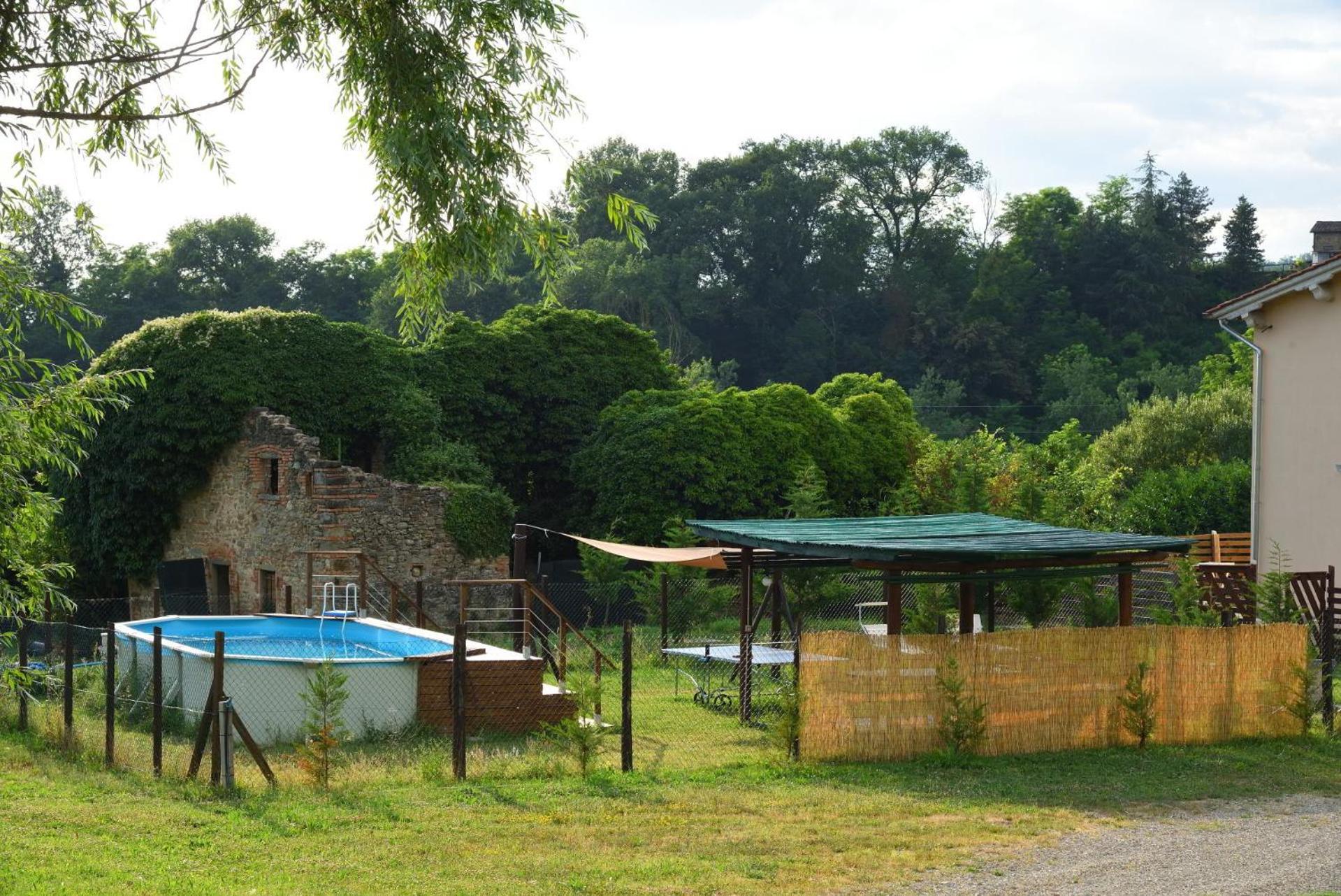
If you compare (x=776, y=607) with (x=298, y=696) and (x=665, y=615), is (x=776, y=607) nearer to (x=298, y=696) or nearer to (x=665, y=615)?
(x=665, y=615)

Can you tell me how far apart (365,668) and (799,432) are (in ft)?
52.4

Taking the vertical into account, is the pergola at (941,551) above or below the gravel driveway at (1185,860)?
above

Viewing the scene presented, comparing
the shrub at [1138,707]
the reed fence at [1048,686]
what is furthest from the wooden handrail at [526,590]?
the shrub at [1138,707]

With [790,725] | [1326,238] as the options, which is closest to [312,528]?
[790,725]

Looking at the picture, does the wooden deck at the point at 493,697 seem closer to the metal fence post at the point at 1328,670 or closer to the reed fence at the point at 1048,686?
the reed fence at the point at 1048,686

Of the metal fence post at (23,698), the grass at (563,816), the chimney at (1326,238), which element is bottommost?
the grass at (563,816)

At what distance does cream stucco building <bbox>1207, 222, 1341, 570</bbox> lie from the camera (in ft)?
68.9

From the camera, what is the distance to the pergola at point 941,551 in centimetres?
1308

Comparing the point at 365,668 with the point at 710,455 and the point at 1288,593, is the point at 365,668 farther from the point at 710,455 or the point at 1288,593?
the point at 710,455

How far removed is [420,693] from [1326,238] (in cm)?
2389

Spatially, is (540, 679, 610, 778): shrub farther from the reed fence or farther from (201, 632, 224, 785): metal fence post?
(201, 632, 224, 785): metal fence post

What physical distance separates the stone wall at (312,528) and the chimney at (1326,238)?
18635 millimetres

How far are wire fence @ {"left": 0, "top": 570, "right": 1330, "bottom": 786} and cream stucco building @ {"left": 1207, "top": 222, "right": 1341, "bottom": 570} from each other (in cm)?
215

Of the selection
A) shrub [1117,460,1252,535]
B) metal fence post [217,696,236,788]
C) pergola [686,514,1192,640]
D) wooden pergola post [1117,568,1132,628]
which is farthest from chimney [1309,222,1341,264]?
metal fence post [217,696,236,788]
